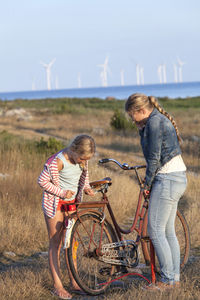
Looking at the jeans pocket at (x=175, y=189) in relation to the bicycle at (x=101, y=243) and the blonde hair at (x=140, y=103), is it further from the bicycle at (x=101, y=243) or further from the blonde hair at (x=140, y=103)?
the blonde hair at (x=140, y=103)

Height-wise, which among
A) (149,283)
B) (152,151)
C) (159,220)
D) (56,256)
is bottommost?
(149,283)

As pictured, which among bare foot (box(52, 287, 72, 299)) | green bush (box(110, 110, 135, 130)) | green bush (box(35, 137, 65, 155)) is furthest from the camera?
green bush (box(110, 110, 135, 130))

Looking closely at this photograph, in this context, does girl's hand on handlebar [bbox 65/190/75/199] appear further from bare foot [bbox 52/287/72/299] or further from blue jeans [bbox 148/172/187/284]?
bare foot [bbox 52/287/72/299]

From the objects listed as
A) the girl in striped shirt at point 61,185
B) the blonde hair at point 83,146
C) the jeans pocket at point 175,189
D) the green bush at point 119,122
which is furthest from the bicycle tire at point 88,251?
the green bush at point 119,122

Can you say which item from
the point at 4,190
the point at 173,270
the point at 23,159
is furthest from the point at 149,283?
the point at 23,159

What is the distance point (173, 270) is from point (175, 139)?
3.98ft

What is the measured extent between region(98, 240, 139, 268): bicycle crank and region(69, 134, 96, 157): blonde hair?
0.94 m

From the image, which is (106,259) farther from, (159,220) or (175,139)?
(175,139)

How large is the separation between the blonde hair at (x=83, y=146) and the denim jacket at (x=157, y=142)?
1.57ft

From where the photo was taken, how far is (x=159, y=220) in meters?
4.49

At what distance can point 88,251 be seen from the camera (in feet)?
15.4

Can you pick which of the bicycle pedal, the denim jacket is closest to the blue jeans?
the denim jacket

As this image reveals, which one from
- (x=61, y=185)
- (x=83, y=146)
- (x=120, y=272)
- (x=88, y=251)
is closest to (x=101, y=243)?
(x=88, y=251)

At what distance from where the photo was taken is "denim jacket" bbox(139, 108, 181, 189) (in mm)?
4277
